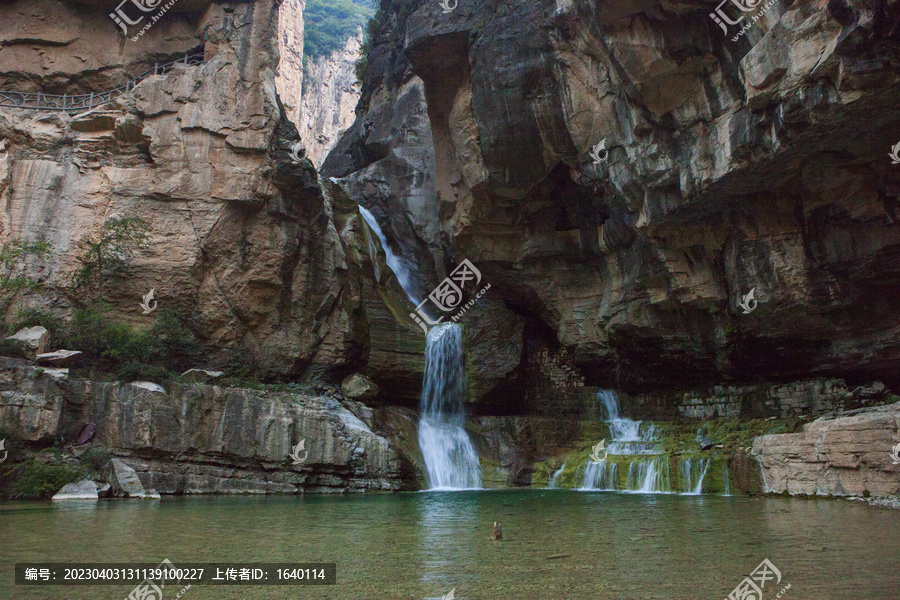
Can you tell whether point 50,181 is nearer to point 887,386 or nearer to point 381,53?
point 381,53

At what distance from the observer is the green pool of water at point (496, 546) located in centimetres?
409

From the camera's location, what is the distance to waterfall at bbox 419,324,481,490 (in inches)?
725

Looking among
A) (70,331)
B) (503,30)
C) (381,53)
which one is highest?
(381,53)

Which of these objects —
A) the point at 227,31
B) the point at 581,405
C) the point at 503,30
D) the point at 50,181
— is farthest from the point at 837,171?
the point at 50,181

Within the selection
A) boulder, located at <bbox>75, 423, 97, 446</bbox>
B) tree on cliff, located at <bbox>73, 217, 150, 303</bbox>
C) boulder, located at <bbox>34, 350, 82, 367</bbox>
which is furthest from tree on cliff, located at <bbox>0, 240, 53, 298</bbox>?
boulder, located at <bbox>75, 423, 97, 446</bbox>

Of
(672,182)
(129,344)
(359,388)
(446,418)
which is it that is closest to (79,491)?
(129,344)

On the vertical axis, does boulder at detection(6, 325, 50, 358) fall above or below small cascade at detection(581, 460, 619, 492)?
above

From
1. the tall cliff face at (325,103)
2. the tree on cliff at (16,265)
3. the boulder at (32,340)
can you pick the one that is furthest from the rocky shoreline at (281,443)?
the tall cliff face at (325,103)

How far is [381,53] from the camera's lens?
30922 mm

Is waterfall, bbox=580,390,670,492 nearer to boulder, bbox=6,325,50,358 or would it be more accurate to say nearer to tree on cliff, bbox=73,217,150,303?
boulder, bbox=6,325,50,358

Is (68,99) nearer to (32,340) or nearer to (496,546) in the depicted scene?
(32,340)

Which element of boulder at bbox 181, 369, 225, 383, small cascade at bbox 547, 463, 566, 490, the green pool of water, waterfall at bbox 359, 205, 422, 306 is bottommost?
small cascade at bbox 547, 463, 566, 490

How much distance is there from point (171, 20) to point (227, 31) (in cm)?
326

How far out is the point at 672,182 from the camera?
16.1 m
